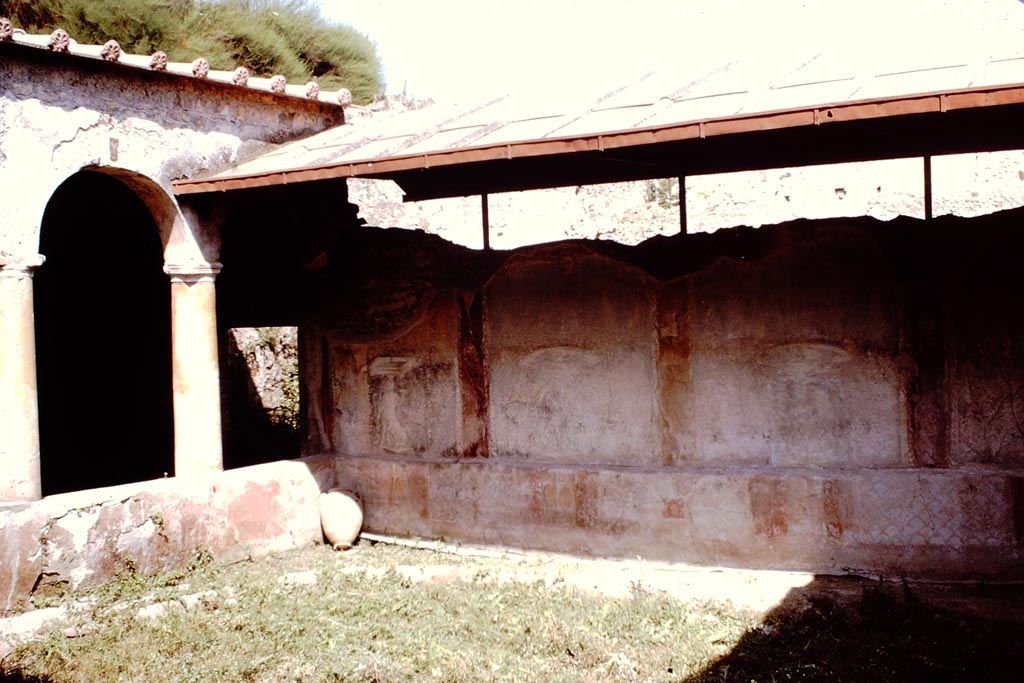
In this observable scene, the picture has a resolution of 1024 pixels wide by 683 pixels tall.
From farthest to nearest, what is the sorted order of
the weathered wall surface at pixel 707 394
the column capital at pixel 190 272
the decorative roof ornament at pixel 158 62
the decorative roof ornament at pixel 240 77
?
the decorative roof ornament at pixel 240 77 → the column capital at pixel 190 272 → the decorative roof ornament at pixel 158 62 → the weathered wall surface at pixel 707 394

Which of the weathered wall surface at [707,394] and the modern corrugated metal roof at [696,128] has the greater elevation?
the modern corrugated metal roof at [696,128]

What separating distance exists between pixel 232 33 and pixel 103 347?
771 cm

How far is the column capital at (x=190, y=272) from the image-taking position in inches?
276

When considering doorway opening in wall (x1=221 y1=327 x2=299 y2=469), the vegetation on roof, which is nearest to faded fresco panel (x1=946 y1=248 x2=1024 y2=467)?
doorway opening in wall (x1=221 y1=327 x2=299 y2=469)

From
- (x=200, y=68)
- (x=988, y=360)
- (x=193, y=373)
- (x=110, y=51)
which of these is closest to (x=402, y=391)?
(x=193, y=373)

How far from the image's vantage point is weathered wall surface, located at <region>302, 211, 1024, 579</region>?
235 inches

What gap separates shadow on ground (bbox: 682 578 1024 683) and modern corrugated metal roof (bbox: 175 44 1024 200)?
2670 mm

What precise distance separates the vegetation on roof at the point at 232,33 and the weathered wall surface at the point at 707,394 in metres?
8.64

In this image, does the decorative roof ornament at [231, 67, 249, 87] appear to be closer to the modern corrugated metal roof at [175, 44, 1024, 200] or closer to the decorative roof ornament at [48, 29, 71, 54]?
the modern corrugated metal roof at [175, 44, 1024, 200]

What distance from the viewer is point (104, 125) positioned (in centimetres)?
645

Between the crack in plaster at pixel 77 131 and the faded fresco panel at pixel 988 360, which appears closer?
the faded fresco panel at pixel 988 360

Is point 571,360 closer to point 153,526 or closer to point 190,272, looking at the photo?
point 190,272

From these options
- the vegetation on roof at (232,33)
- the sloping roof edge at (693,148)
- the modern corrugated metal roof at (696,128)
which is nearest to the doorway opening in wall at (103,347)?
the modern corrugated metal roof at (696,128)

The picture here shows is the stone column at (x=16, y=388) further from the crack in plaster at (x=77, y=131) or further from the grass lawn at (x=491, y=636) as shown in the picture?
the grass lawn at (x=491, y=636)
